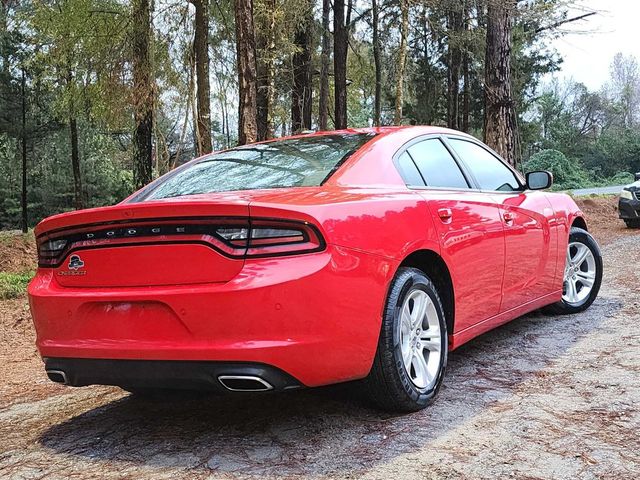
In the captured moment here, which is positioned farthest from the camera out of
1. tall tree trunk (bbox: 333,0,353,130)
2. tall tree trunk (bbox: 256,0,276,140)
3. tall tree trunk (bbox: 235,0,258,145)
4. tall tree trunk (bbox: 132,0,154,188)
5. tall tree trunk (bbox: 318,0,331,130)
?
tall tree trunk (bbox: 318,0,331,130)

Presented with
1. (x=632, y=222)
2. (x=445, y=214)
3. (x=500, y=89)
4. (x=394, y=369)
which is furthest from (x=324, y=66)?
(x=394, y=369)

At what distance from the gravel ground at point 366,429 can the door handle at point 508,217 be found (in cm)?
90

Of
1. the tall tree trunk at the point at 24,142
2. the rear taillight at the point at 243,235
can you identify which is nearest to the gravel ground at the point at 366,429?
the rear taillight at the point at 243,235

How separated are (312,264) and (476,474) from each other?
1040 millimetres

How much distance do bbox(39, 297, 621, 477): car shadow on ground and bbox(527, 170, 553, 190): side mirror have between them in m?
1.33

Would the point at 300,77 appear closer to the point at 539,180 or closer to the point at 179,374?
the point at 539,180

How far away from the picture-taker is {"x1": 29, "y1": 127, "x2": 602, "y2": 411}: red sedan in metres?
2.59

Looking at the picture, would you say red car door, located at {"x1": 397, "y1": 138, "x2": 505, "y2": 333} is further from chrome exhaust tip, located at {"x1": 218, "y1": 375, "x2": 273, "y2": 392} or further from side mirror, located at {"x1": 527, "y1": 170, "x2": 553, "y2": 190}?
chrome exhaust tip, located at {"x1": 218, "y1": 375, "x2": 273, "y2": 392}

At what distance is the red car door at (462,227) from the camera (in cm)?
355

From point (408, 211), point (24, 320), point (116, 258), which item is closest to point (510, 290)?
point (408, 211)

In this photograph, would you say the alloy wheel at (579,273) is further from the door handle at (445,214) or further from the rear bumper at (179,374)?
the rear bumper at (179,374)

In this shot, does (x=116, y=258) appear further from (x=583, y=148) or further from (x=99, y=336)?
(x=583, y=148)

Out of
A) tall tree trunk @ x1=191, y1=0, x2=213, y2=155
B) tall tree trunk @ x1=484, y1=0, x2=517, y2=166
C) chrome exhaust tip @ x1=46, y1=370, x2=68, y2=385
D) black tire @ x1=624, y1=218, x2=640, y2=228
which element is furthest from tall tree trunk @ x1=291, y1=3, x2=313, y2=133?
chrome exhaust tip @ x1=46, y1=370, x2=68, y2=385

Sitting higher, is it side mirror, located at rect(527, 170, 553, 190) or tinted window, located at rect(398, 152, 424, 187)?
Result: tinted window, located at rect(398, 152, 424, 187)
